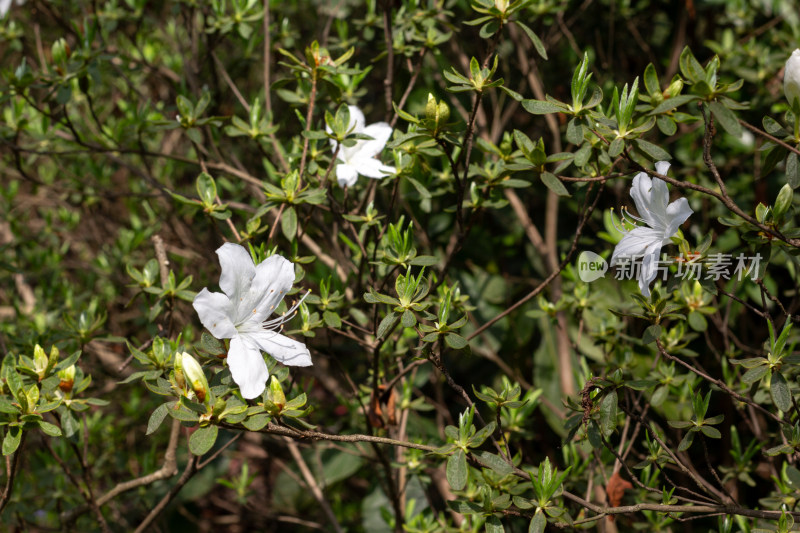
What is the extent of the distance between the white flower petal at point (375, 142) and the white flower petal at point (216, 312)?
0.55 meters

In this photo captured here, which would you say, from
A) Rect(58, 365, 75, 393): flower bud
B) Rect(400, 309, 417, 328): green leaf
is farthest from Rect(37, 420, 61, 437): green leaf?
Rect(400, 309, 417, 328): green leaf

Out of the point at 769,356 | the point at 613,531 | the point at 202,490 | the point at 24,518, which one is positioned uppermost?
the point at 769,356

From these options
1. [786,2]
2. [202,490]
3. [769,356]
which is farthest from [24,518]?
[786,2]

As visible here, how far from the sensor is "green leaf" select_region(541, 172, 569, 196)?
4.03 feet

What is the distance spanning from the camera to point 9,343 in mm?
1770

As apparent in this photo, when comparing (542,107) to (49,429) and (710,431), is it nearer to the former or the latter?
(710,431)

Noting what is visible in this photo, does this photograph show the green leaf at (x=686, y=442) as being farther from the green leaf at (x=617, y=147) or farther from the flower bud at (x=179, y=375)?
the flower bud at (x=179, y=375)

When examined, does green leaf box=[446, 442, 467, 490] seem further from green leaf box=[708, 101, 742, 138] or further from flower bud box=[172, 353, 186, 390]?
green leaf box=[708, 101, 742, 138]

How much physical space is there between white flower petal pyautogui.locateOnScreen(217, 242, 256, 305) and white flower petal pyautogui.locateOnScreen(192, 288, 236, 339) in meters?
0.02

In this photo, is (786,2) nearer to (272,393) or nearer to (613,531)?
(613,531)

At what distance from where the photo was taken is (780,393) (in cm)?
114

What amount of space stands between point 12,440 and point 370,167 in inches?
33.6

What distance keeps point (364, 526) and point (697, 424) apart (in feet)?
3.77

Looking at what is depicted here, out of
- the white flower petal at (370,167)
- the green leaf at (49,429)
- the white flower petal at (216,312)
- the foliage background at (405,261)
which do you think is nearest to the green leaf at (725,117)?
the foliage background at (405,261)
